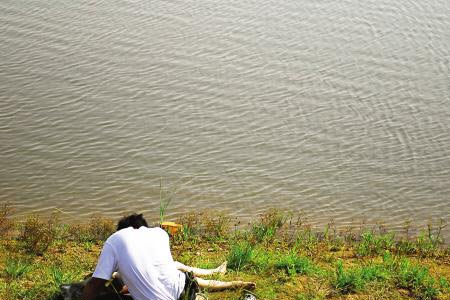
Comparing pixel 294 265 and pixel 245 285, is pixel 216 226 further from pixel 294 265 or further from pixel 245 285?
pixel 245 285

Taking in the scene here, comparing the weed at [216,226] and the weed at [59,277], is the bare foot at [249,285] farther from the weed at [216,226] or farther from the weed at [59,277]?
the weed at [216,226]

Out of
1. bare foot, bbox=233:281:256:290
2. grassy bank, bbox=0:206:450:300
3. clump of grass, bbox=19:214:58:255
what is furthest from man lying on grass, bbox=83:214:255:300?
clump of grass, bbox=19:214:58:255

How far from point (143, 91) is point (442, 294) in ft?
20.9

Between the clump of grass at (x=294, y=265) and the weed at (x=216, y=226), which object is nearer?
the clump of grass at (x=294, y=265)

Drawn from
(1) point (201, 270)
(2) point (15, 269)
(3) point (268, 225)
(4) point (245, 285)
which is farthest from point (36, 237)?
(3) point (268, 225)

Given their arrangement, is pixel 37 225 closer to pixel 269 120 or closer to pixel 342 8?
pixel 269 120

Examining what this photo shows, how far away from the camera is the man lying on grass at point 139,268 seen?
16.0 feet

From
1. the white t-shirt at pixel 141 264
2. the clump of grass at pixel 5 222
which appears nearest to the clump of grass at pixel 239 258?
the white t-shirt at pixel 141 264

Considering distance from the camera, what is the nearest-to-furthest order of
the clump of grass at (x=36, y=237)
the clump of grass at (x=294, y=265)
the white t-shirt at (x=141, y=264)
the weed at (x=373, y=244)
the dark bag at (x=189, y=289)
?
the white t-shirt at (x=141, y=264) < the dark bag at (x=189, y=289) < the clump of grass at (x=294, y=265) < the clump of grass at (x=36, y=237) < the weed at (x=373, y=244)

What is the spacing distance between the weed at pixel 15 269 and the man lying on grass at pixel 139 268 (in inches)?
51.0

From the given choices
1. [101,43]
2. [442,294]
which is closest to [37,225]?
[442,294]

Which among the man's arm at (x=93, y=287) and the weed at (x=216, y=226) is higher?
the man's arm at (x=93, y=287)

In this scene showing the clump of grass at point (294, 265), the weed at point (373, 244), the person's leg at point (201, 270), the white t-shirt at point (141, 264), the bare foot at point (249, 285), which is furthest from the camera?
the weed at point (373, 244)

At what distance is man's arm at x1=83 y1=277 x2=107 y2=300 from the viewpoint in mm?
4906
